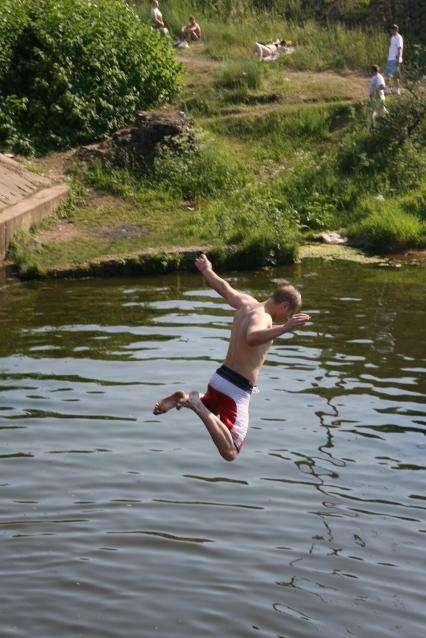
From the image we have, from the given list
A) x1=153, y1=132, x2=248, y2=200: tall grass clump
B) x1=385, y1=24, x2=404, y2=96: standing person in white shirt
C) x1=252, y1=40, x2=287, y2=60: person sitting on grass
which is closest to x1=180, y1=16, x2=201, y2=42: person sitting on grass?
x1=252, y1=40, x2=287, y2=60: person sitting on grass

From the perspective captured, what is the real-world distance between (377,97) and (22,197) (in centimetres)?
865

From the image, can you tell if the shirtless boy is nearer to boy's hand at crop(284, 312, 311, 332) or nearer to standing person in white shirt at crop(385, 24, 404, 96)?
boy's hand at crop(284, 312, 311, 332)

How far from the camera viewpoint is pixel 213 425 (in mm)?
8859

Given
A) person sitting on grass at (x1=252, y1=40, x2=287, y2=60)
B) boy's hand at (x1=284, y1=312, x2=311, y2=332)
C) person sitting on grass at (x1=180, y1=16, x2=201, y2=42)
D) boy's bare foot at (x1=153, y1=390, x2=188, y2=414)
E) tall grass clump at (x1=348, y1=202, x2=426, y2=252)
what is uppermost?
boy's hand at (x1=284, y1=312, x2=311, y2=332)

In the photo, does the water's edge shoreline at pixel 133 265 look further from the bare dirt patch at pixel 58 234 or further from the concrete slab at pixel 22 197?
the bare dirt patch at pixel 58 234

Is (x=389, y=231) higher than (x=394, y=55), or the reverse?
(x=394, y=55)

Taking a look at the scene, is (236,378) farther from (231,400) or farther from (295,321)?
(295,321)

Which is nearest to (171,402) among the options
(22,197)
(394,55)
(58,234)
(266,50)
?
(58,234)

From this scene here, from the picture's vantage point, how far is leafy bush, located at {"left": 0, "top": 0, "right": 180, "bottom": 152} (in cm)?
2355

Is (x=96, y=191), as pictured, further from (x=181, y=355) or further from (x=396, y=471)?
(x=396, y=471)

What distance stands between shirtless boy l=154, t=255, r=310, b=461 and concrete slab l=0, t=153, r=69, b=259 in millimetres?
9229

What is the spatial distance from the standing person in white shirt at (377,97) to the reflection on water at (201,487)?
968 centimetres

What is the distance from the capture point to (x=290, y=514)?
9.50m

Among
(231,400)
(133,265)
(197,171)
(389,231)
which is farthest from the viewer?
(197,171)
